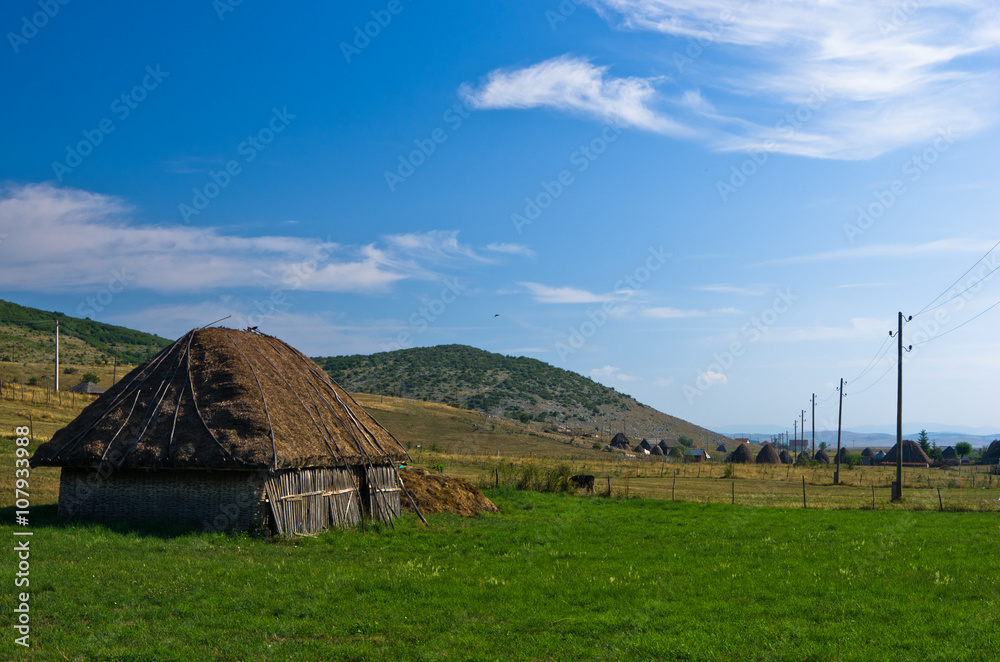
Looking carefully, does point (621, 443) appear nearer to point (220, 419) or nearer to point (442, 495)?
point (442, 495)

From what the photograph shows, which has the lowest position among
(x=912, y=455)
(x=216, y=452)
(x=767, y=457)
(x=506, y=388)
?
(x=767, y=457)

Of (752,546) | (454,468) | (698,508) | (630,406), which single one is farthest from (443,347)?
(752,546)

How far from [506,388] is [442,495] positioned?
390 ft

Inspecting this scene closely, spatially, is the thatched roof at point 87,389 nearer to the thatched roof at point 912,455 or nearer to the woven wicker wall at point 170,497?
the woven wicker wall at point 170,497

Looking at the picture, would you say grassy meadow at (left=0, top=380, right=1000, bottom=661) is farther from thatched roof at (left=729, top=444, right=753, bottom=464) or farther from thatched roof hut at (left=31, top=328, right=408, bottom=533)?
thatched roof at (left=729, top=444, right=753, bottom=464)

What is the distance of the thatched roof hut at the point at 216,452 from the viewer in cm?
1997

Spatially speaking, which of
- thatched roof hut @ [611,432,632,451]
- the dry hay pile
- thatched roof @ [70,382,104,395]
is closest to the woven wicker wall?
the dry hay pile

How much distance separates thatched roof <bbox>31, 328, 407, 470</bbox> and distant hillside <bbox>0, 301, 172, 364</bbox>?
84.5 meters

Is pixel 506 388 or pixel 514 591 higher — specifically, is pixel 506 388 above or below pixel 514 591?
above

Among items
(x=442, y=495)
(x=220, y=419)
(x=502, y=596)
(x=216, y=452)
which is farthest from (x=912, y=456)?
(x=502, y=596)

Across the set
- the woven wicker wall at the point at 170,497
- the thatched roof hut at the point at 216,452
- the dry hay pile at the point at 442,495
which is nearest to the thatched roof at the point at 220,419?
the thatched roof hut at the point at 216,452

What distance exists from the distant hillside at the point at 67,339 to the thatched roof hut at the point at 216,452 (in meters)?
85.3

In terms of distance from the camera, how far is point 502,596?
13367mm

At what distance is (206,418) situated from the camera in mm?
21078
